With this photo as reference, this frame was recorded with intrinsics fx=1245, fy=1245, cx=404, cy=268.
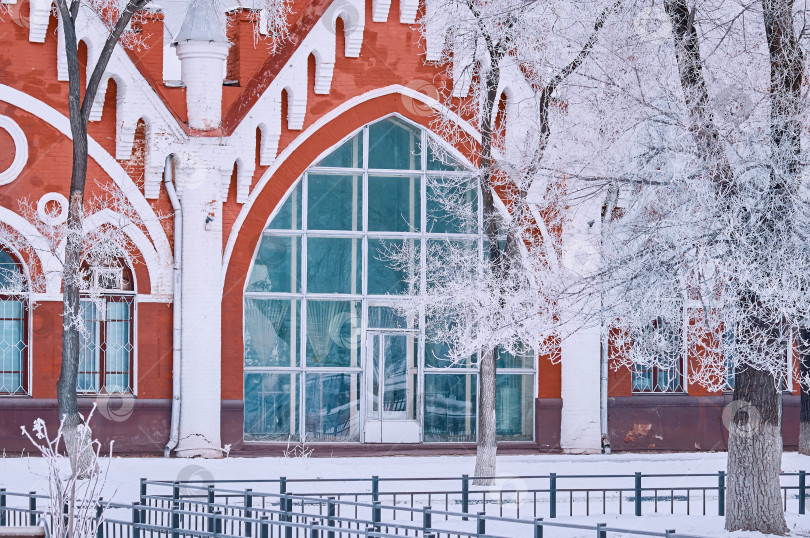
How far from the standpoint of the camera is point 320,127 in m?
25.0

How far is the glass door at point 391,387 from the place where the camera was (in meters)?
25.2

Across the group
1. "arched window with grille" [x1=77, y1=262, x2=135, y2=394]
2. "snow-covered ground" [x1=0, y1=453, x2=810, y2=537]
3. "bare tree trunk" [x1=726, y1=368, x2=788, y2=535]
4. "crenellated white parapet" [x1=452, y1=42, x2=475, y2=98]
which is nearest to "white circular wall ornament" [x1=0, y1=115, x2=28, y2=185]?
"arched window with grille" [x1=77, y1=262, x2=135, y2=394]

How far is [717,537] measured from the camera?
49.8 feet

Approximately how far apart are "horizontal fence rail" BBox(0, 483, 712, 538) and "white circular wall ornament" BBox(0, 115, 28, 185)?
6973 mm

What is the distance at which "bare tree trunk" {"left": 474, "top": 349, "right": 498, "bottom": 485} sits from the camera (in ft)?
69.4

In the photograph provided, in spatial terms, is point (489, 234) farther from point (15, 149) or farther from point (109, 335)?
point (15, 149)

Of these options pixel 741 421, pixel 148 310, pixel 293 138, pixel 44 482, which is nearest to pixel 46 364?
pixel 148 310

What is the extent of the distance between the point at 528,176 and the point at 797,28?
4.41 m

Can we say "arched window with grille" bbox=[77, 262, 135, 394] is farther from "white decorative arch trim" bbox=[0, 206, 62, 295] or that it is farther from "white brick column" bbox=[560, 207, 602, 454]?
"white brick column" bbox=[560, 207, 602, 454]

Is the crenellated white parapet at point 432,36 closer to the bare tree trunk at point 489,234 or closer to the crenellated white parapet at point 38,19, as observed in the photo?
the bare tree trunk at point 489,234

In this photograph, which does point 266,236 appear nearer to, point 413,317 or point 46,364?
point 413,317

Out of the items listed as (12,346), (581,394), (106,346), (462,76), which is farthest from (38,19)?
→ (581,394)

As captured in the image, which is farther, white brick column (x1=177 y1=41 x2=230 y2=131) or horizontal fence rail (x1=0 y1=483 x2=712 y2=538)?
white brick column (x1=177 y1=41 x2=230 y2=131)

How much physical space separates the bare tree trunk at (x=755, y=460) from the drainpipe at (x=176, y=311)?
38.6 feet
